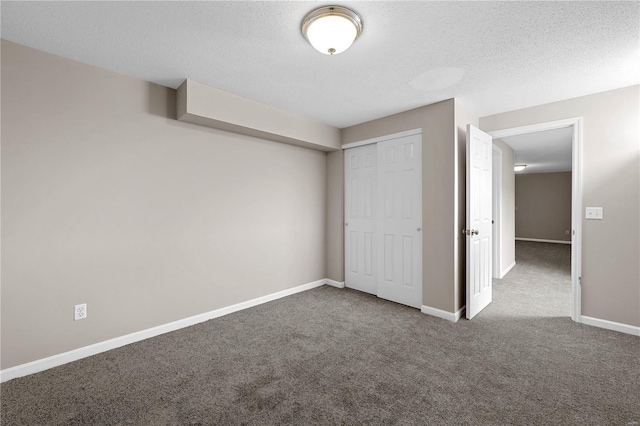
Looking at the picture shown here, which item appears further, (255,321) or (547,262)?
(547,262)

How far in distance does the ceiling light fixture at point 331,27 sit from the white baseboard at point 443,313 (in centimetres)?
282

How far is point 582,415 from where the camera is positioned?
1707 mm

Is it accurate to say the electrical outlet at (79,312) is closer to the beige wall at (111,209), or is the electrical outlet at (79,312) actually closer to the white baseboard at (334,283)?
the beige wall at (111,209)

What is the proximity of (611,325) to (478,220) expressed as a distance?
61.6 inches

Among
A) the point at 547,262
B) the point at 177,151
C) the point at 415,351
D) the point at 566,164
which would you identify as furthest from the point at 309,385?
the point at 566,164

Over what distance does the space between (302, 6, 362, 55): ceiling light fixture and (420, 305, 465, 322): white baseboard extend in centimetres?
282

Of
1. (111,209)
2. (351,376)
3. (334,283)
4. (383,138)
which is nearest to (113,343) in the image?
(111,209)

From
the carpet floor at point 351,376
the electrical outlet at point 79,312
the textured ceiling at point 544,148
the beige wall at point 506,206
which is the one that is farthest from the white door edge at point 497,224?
the electrical outlet at point 79,312

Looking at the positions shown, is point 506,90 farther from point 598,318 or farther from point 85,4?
point 85,4

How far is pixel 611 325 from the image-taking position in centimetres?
287

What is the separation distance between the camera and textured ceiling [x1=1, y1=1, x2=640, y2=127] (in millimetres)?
1746

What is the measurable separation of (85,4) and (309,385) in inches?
110

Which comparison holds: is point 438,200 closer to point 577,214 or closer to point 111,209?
point 577,214

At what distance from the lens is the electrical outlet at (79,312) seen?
7.68 ft
